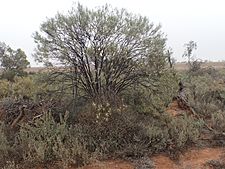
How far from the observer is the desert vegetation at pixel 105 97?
30.5 ft

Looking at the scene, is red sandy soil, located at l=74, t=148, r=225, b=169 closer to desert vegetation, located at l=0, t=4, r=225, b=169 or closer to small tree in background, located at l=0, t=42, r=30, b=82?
desert vegetation, located at l=0, t=4, r=225, b=169

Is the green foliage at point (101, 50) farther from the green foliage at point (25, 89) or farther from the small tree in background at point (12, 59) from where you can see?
the small tree in background at point (12, 59)

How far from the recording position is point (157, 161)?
29.5ft

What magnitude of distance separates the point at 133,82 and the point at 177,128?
83.9 inches

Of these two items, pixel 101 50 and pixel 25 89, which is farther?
pixel 25 89

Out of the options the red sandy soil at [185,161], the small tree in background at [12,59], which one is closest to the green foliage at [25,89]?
the red sandy soil at [185,161]

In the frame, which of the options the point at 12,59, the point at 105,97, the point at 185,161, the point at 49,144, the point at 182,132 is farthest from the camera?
the point at 12,59

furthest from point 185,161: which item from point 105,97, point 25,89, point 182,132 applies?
point 25,89

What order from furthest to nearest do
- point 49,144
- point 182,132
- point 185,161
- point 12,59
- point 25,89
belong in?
point 12,59
point 25,89
point 182,132
point 185,161
point 49,144

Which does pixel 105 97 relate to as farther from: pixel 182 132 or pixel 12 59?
pixel 12 59

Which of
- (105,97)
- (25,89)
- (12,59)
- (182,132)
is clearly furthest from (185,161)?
(12,59)

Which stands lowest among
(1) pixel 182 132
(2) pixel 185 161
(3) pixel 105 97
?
(2) pixel 185 161

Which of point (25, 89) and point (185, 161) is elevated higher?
point (25, 89)

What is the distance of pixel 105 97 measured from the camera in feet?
35.1
